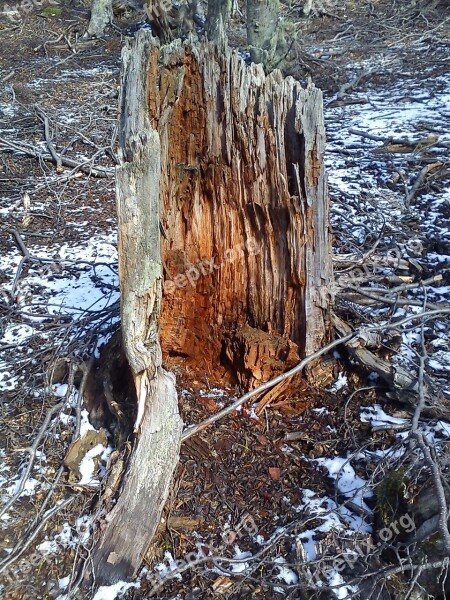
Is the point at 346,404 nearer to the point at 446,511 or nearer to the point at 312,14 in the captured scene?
the point at 446,511

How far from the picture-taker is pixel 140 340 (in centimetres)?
252

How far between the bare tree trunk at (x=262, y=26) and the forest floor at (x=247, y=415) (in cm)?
207

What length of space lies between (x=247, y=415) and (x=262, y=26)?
20.5ft

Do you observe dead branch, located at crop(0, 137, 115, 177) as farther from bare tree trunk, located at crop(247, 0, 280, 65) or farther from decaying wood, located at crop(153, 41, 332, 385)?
decaying wood, located at crop(153, 41, 332, 385)

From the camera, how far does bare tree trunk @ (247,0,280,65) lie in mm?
7484

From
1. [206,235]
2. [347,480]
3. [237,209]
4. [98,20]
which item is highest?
[98,20]

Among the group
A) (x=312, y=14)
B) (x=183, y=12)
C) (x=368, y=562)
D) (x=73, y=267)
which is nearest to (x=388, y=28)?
(x=312, y=14)

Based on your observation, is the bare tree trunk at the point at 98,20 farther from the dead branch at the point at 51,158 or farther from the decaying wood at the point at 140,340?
the decaying wood at the point at 140,340

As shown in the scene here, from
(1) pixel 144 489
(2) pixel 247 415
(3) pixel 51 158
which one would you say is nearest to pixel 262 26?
(3) pixel 51 158

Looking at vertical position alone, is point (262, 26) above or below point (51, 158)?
above

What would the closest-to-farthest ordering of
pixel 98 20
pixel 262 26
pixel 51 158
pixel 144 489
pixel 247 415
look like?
pixel 144 489, pixel 247 415, pixel 51 158, pixel 262 26, pixel 98 20

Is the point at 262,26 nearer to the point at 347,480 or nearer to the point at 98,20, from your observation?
the point at 98,20

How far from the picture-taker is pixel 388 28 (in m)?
10.9

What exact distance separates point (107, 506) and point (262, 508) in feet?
2.15
